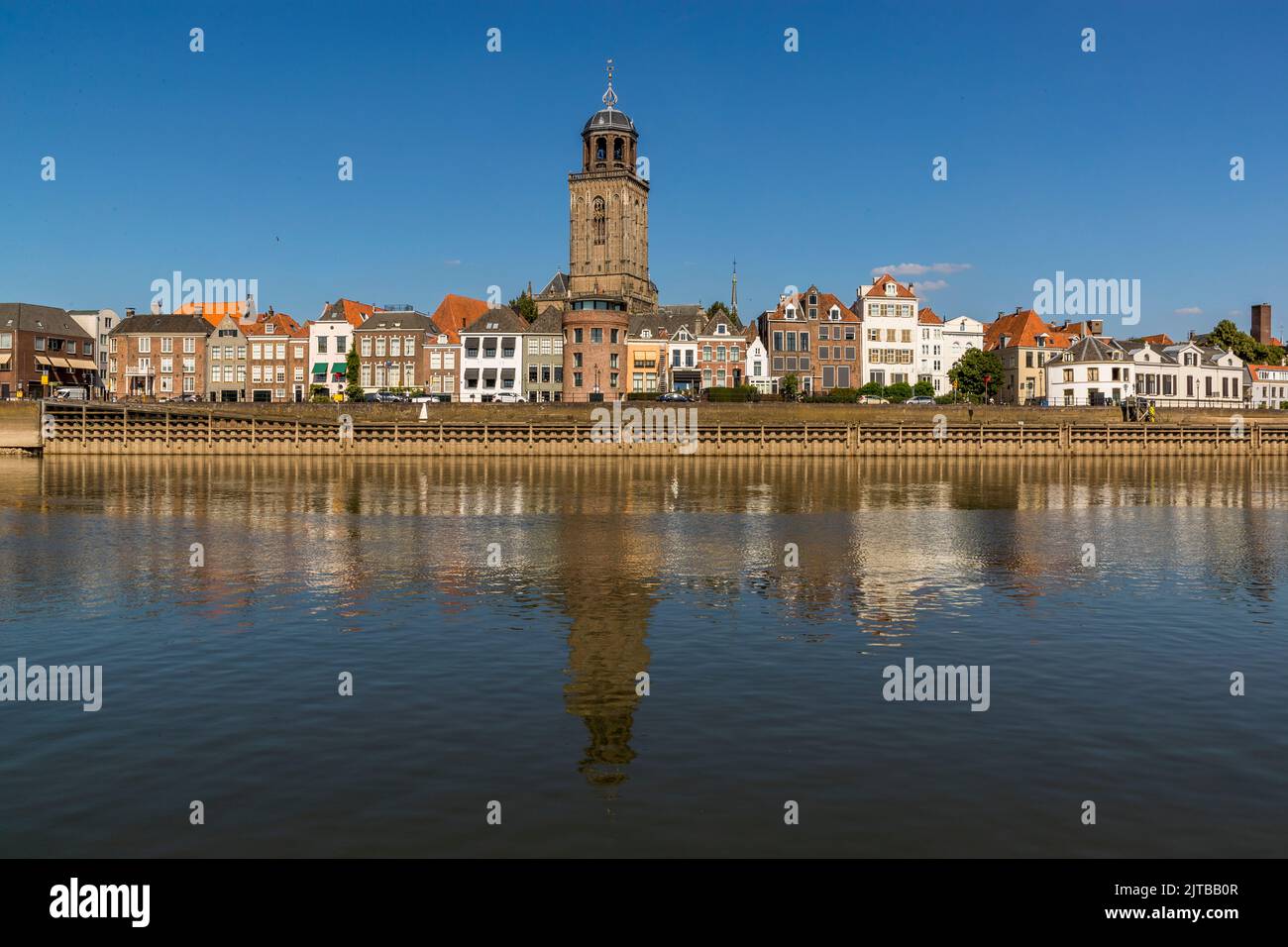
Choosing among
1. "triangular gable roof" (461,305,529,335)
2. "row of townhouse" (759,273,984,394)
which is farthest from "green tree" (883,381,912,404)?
"triangular gable roof" (461,305,529,335)

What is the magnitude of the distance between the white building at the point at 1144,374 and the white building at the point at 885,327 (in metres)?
20.4

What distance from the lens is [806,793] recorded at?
37.7ft

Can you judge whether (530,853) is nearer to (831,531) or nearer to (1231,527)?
(831,531)

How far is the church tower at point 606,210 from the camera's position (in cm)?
14588

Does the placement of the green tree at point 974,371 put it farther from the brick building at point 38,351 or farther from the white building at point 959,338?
the brick building at point 38,351

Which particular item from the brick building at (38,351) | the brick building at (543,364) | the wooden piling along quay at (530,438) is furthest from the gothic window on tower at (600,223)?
the brick building at (38,351)

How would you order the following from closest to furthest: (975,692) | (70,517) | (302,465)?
(975,692) → (70,517) → (302,465)

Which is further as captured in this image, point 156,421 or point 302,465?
point 156,421

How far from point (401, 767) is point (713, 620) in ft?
33.6

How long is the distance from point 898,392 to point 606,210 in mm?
49393

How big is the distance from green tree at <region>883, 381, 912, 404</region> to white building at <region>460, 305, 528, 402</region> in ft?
146

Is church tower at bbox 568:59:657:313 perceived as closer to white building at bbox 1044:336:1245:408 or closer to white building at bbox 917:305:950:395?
white building at bbox 917:305:950:395
